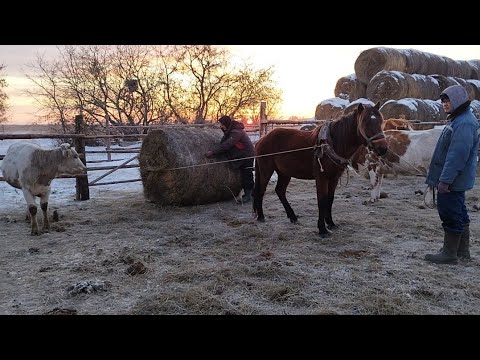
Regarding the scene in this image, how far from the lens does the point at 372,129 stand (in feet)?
15.3

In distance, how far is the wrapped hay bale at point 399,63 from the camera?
13.0 m

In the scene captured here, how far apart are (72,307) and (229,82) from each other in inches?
670

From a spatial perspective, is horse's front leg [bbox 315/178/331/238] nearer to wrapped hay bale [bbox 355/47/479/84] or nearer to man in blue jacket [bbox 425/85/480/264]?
man in blue jacket [bbox 425/85/480/264]

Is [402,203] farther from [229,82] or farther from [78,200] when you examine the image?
[229,82]

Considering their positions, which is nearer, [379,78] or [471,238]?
[471,238]

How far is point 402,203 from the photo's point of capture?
277 inches

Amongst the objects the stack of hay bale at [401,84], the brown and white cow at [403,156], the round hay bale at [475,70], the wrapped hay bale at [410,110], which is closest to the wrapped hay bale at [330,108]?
the stack of hay bale at [401,84]

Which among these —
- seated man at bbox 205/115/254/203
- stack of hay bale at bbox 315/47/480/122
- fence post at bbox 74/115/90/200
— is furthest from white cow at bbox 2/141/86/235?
stack of hay bale at bbox 315/47/480/122

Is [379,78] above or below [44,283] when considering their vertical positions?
above

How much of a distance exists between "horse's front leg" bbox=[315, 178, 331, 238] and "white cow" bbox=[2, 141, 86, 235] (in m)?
3.84

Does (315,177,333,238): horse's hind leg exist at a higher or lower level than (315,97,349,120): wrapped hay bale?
lower

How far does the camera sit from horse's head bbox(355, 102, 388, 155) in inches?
182
